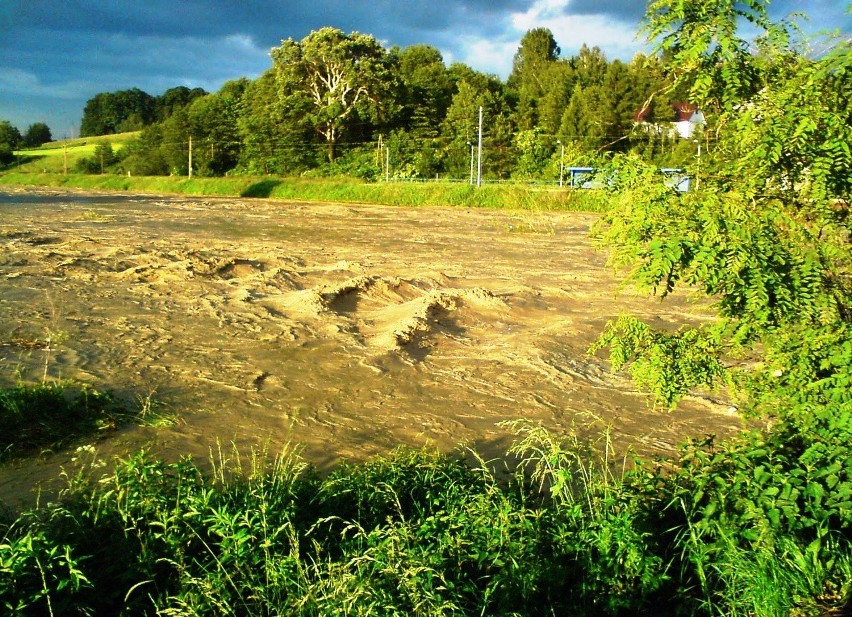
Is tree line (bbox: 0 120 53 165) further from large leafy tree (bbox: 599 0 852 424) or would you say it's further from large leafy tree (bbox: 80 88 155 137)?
large leafy tree (bbox: 599 0 852 424)

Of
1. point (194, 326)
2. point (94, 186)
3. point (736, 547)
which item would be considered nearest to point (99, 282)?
point (194, 326)

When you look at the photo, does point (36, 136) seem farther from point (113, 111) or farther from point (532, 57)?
point (532, 57)

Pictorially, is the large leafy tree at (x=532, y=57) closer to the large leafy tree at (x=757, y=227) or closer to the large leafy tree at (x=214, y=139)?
the large leafy tree at (x=214, y=139)

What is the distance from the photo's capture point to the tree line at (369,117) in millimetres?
45406

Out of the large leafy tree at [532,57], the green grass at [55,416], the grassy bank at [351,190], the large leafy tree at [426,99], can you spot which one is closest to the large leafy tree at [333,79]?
the large leafy tree at [426,99]

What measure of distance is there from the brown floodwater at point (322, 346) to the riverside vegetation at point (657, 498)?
2.94 ft

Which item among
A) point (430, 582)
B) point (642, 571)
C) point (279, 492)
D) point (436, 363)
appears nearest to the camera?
point (430, 582)

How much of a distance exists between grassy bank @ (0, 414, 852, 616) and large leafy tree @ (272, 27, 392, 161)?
46849 mm

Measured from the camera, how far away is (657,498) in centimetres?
495

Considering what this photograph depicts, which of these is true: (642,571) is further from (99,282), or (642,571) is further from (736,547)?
(99,282)

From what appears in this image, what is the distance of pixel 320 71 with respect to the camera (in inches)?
2018

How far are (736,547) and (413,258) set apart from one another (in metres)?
15.3

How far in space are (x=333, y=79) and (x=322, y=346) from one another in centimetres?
4391

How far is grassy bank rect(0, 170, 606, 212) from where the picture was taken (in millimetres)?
36312
